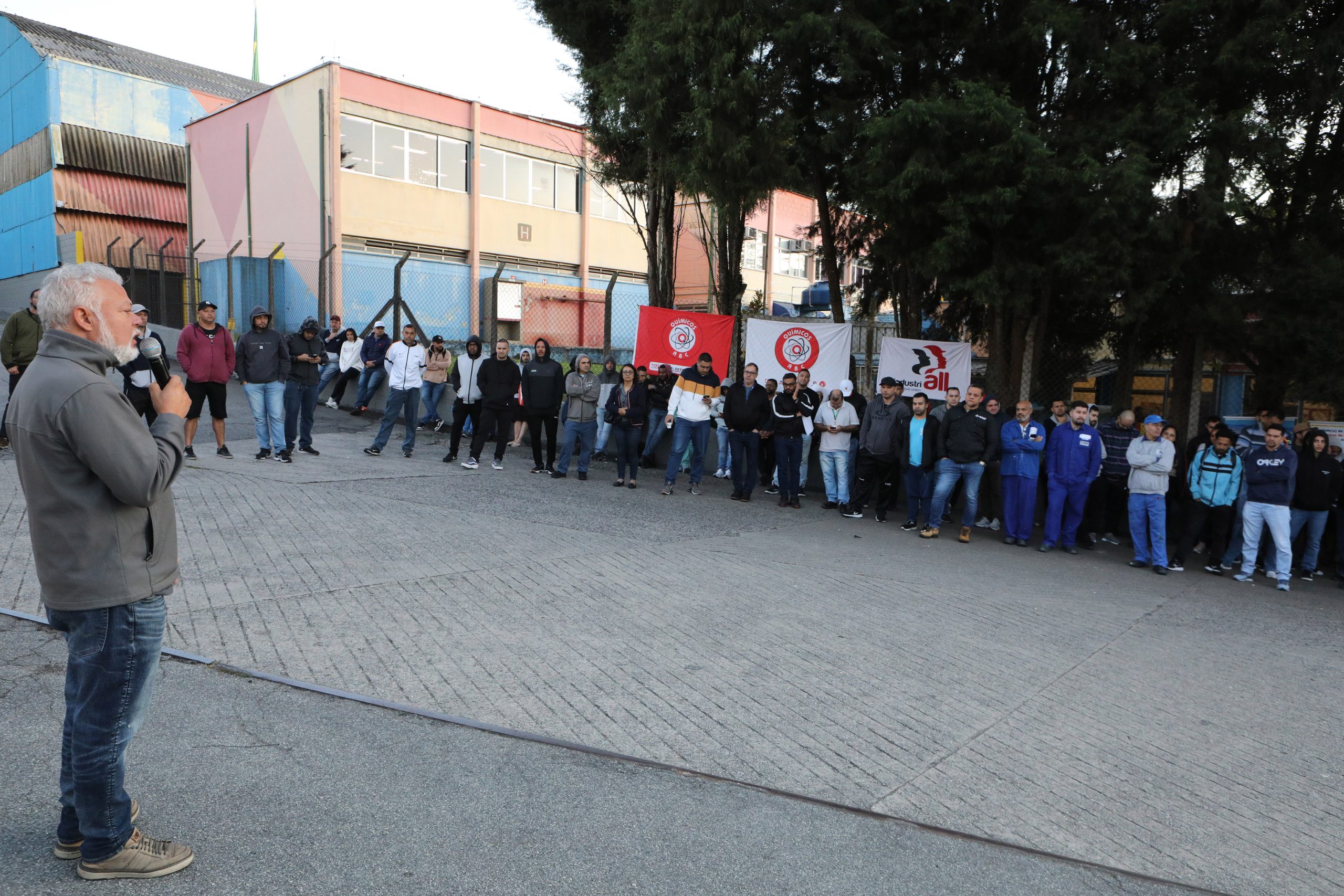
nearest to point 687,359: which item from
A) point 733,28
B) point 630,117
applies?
point 630,117

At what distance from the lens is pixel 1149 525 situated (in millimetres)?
10359

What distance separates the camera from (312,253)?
1090 inches

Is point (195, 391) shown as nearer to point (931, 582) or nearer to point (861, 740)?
point (931, 582)

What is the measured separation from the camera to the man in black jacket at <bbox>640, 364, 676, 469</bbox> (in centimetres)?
1395

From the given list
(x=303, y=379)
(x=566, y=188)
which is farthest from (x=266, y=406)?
(x=566, y=188)

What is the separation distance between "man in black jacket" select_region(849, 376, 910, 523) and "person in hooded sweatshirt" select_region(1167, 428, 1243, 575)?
129 inches

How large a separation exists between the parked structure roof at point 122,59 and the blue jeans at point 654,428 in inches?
1227

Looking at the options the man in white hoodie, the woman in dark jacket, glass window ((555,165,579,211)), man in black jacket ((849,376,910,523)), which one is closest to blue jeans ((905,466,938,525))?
man in black jacket ((849,376,910,523))

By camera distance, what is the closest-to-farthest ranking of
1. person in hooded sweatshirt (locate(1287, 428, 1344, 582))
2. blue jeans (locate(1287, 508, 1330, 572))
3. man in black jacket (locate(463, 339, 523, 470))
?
person in hooded sweatshirt (locate(1287, 428, 1344, 582))
blue jeans (locate(1287, 508, 1330, 572))
man in black jacket (locate(463, 339, 523, 470))

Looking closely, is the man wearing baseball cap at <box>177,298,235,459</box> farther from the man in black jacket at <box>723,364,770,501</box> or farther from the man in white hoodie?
the man in black jacket at <box>723,364,770,501</box>

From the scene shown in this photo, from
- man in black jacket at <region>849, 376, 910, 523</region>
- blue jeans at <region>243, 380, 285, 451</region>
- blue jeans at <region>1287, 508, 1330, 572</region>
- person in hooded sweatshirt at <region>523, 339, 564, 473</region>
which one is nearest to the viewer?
blue jeans at <region>1287, 508, 1330, 572</region>

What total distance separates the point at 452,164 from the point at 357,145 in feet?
12.0

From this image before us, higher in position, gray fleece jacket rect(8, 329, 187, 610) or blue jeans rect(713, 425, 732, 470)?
gray fleece jacket rect(8, 329, 187, 610)

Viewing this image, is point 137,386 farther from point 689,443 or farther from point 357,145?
point 357,145
